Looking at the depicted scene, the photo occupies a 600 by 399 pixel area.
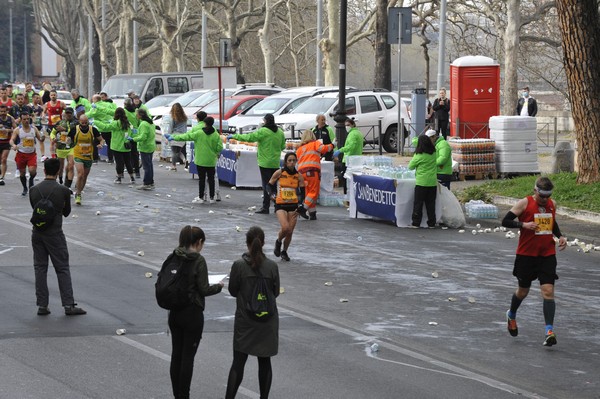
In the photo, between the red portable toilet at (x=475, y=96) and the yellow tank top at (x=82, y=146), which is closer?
the yellow tank top at (x=82, y=146)

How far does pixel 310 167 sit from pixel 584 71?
5884 mm

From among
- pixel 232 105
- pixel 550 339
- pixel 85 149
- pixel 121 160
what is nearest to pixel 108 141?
pixel 121 160

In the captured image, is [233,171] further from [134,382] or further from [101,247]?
[134,382]

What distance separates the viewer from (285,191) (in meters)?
15.8

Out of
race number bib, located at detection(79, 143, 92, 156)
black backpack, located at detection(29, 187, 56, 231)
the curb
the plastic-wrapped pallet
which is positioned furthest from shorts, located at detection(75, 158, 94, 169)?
black backpack, located at detection(29, 187, 56, 231)

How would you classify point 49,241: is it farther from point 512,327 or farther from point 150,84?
point 150,84

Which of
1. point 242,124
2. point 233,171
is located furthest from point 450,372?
point 242,124

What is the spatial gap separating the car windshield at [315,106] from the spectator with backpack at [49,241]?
68.8 feet

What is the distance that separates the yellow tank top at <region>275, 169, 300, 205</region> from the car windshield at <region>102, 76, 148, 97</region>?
88.2 feet

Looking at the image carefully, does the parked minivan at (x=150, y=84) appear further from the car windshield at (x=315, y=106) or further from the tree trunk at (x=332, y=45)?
the car windshield at (x=315, y=106)

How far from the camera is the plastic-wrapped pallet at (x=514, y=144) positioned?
26016mm

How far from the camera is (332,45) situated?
44125mm

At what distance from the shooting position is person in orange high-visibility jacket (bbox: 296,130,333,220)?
2008 cm

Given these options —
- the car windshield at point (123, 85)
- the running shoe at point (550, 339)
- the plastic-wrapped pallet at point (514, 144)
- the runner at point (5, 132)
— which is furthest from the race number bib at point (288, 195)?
the car windshield at point (123, 85)
